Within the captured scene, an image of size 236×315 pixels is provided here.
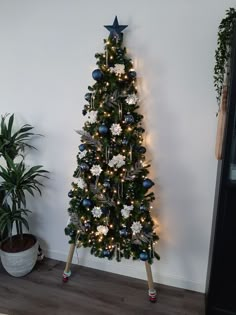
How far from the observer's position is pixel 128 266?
2.38 meters

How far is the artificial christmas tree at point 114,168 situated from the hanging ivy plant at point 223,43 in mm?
574

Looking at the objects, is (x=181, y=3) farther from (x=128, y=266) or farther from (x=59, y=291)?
(x=59, y=291)

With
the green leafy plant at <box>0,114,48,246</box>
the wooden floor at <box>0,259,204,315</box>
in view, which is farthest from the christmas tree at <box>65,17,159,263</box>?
the green leafy plant at <box>0,114,48,246</box>

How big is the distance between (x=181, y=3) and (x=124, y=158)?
1.15m

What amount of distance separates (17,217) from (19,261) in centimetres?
39

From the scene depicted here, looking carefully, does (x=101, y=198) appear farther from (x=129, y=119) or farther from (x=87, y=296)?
(x=87, y=296)

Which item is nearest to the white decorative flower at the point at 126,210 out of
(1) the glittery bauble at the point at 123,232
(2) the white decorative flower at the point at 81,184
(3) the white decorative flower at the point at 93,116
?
(1) the glittery bauble at the point at 123,232

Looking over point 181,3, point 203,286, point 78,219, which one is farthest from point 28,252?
point 181,3

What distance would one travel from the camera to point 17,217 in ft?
7.39

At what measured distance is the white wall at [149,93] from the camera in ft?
6.29

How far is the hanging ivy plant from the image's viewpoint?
1642 mm

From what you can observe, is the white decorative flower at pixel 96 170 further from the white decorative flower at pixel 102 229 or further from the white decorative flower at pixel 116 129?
the white decorative flower at pixel 102 229

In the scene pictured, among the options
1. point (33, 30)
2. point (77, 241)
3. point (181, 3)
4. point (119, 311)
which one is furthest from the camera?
point (33, 30)

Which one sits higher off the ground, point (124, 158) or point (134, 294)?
point (124, 158)
